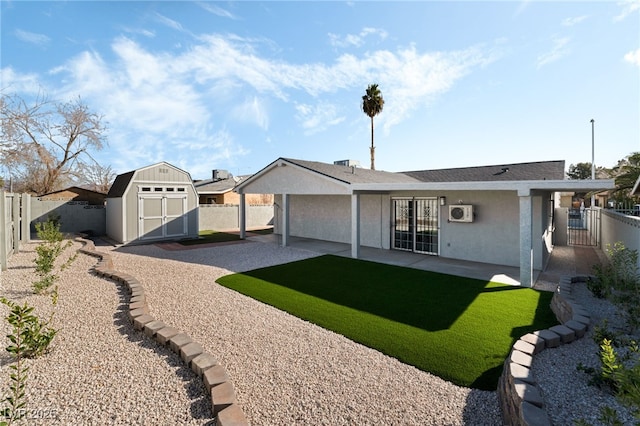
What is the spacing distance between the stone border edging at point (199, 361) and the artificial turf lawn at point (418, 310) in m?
2.13

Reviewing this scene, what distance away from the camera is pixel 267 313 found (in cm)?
594

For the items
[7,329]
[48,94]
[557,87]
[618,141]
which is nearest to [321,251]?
[7,329]

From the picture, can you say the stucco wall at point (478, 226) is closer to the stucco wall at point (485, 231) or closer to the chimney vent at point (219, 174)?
the stucco wall at point (485, 231)

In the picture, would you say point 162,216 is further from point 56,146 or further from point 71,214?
point 56,146

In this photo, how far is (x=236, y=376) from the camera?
3.74m

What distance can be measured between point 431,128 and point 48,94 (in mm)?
22006

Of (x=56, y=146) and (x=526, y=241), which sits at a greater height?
(x=56, y=146)

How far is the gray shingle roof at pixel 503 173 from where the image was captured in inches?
436

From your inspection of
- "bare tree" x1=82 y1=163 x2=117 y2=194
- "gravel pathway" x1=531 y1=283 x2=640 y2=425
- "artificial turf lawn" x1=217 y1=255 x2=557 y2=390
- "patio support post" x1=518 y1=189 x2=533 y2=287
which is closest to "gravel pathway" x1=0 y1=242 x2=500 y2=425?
"artificial turf lawn" x1=217 y1=255 x2=557 y2=390

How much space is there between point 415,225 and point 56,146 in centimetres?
2770

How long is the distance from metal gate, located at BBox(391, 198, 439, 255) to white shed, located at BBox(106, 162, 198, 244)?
10.8m

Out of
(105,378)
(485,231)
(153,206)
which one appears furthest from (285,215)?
(105,378)

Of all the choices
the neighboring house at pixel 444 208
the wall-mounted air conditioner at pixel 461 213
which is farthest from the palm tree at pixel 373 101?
the wall-mounted air conditioner at pixel 461 213

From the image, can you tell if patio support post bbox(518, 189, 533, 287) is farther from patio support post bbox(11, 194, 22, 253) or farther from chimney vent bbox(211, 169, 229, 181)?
chimney vent bbox(211, 169, 229, 181)
